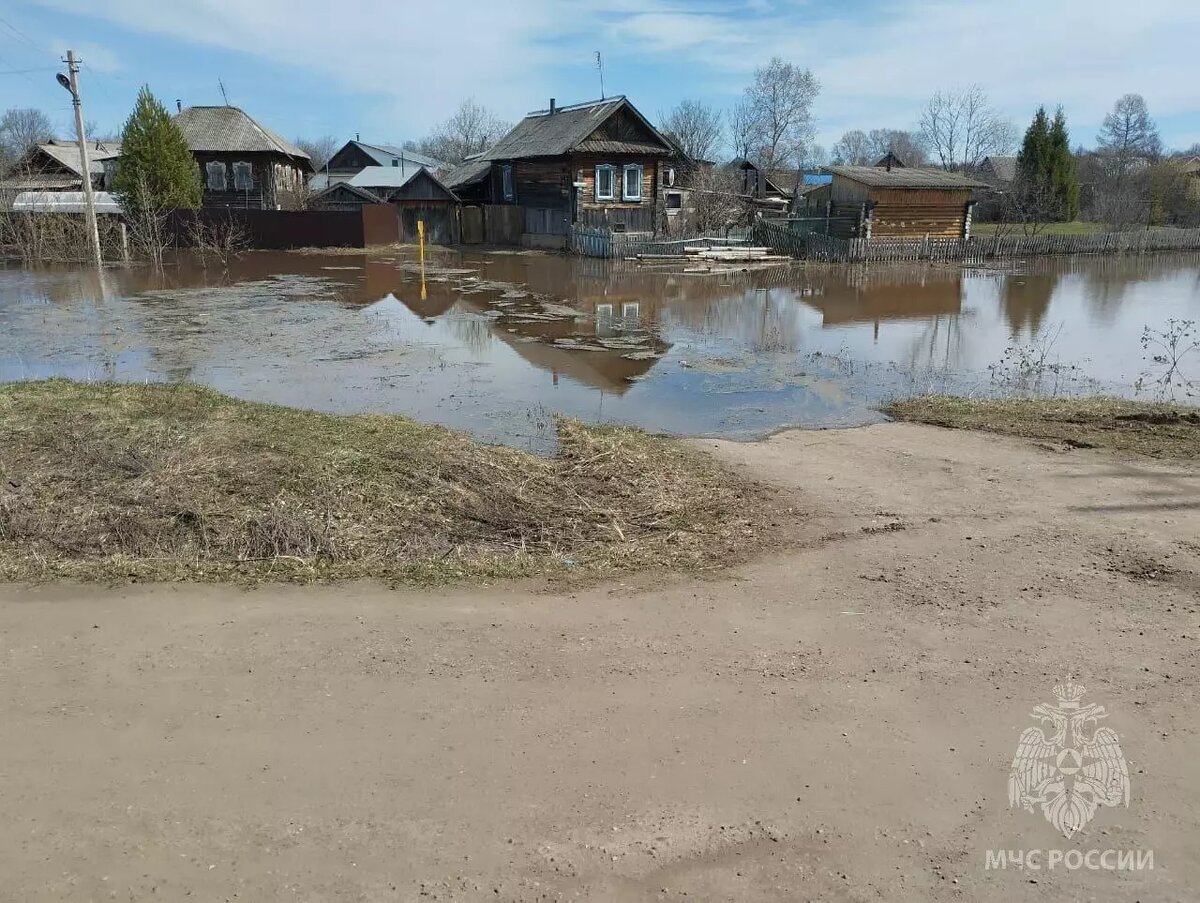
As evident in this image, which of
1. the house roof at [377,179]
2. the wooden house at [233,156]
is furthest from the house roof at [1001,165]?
the wooden house at [233,156]

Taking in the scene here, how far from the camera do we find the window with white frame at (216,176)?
1622 inches

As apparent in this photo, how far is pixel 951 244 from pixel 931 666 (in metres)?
34.1

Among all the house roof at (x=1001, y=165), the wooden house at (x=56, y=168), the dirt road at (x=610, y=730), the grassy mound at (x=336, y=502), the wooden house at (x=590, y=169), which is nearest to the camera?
the dirt road at (x=610, y=730)

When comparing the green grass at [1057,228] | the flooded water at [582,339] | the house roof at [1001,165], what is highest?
the house roof at [1001,165]

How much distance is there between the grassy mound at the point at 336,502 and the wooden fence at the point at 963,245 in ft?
87.8

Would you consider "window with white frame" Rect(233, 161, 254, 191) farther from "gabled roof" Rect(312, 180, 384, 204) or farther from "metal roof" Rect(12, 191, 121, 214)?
"gabled roof" Rect(312, 180, 384, 204)

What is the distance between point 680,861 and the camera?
10.4 ft

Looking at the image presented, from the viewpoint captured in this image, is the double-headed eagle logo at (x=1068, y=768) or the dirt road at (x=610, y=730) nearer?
the dirt road at (x=610, y=730)

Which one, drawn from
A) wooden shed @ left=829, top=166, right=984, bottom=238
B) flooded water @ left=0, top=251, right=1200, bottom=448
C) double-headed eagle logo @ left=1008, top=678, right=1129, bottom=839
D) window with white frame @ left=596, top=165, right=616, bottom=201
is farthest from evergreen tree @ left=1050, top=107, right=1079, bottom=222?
double-headed eagle logo @ left=1008, top=678, right=1129, bottom=839

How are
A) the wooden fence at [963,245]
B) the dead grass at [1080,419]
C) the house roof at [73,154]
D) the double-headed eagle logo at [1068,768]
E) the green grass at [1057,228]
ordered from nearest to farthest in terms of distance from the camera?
1. the double-headed eagle logo at [1068,768]
2. the dead grass at [1080,419]
3. the wooden fence at [963,245]
4. the house roof at [73,154]
5. the green grass at [1057,228]

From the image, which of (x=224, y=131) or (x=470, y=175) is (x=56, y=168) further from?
(x=470, y=175)

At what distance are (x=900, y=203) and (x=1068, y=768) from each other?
3628 centimetres

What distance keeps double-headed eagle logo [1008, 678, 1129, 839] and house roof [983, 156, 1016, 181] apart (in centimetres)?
7159

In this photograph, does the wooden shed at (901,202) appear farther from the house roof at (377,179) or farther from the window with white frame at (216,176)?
the window with white frame at (216,176)
